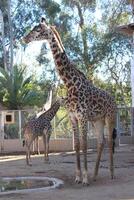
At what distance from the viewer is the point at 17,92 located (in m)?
28.0

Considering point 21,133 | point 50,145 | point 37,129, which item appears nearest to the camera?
point 37,129

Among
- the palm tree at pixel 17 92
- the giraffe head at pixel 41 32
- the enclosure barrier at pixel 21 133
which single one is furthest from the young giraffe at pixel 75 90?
the palm tree at pixel 17 92

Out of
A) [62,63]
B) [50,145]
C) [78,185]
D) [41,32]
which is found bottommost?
[78,185]

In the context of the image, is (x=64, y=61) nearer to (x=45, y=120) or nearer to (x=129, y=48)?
(x=45, y=120)

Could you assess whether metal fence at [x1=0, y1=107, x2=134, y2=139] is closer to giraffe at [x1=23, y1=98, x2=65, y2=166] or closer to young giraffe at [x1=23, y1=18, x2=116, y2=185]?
giraffe at [x1=23, y1=98, x2=65, y2=166]

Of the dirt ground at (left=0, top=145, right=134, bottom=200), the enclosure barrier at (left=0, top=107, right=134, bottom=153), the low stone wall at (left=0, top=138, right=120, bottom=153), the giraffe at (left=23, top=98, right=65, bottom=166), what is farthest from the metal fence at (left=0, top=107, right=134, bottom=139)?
the dirt ground at (left=0, top=145, right=134, bottom=200)

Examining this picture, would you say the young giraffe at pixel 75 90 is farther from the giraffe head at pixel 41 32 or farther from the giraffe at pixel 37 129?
the giraffe at pixel 37 129

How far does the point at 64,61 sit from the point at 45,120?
611cm

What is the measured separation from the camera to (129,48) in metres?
36.0

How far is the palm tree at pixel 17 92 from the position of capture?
27750 mm

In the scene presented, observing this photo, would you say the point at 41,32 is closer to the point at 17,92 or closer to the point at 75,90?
the point at 75,90

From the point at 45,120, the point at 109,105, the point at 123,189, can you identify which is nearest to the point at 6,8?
the point at 45,120

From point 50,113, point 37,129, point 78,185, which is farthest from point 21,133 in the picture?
point 78,185

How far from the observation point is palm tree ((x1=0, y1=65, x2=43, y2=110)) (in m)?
27.8
